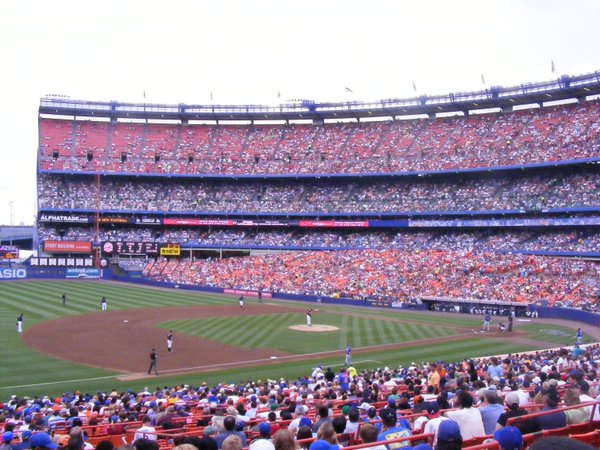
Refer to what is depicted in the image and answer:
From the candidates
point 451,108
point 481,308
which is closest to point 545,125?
point 451,108

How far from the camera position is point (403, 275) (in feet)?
201

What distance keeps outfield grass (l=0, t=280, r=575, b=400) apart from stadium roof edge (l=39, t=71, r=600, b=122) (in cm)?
3767

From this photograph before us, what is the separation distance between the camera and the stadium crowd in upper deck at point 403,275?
52.5 meters

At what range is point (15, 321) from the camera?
41406mm

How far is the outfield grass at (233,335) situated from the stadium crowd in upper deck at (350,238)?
20649mm

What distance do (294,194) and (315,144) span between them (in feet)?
28.9

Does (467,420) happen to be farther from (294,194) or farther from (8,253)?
(8,253)

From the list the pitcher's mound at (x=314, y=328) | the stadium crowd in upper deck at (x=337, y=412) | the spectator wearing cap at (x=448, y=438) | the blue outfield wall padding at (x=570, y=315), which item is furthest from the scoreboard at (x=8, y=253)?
the spectator wearing cap at (x=448, y=438)

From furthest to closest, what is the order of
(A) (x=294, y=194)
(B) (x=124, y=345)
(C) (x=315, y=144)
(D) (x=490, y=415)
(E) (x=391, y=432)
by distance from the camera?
1. (C) (x=315, y=144)
2. (A) (x=294, y=194)
3. (B) (x=124, y=345)
4. (D) (x=490, y=415)
5. (E) (x=391, y=432)

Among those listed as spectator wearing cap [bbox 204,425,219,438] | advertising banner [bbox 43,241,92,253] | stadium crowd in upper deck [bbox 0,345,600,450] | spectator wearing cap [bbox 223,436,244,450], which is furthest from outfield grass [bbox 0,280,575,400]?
spectator wearing cap [bbox 223,436,244,450]

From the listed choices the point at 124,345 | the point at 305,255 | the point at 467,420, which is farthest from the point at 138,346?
the point at 305,255

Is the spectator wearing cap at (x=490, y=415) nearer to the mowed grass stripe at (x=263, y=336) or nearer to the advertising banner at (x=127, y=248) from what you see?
the mowed grass stripe at (x=263, y=336)

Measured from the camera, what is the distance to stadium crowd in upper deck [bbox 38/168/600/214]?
73.8m

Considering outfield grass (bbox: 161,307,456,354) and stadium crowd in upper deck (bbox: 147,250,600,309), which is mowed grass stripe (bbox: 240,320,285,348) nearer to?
outfield grass (bbox: 161,307,456,354)
